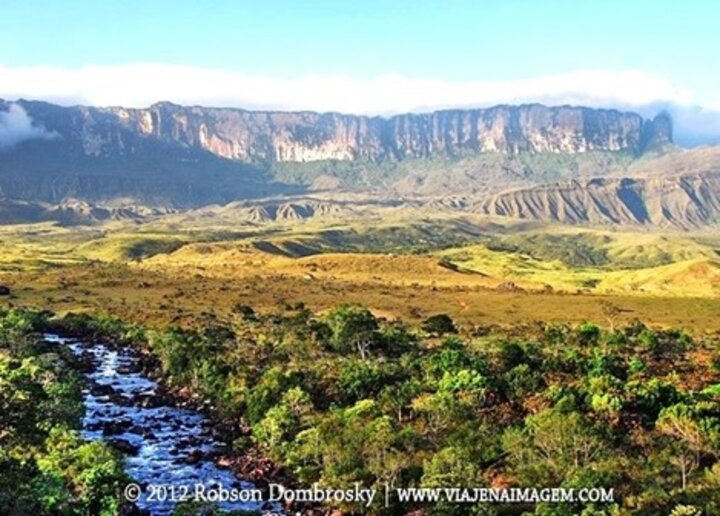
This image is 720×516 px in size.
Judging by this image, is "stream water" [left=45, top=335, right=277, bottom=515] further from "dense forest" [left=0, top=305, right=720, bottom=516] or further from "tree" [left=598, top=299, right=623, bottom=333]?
"tree" [left=598, top=299, right=623, bottom=333]

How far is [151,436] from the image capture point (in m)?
81.4

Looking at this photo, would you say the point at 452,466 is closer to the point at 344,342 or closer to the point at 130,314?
the point at 344,342

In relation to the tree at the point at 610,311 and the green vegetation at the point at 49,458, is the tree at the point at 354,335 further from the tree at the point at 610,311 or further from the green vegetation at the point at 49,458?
the tree at the point at 610,311

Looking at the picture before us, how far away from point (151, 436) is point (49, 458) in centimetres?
1945

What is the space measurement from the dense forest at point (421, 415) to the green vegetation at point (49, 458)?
0.15 m

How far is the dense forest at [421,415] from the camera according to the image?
55.3 meters

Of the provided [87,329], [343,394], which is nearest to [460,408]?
[343,394]

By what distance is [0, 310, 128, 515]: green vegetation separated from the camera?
2036 inches

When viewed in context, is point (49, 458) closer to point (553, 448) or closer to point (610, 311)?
point (553, 448)

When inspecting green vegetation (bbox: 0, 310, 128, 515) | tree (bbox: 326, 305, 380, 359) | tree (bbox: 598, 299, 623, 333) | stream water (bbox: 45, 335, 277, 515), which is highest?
green vegetation (bbox: 0, 310, 128, 515)

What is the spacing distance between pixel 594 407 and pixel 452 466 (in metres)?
20.4

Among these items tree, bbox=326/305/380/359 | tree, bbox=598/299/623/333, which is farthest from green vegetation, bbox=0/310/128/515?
tree, bbox=598/299/623/333

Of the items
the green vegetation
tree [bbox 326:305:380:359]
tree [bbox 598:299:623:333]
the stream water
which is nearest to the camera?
the green vegetation

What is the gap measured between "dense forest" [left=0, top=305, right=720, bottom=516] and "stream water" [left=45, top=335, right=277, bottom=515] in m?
3.41
